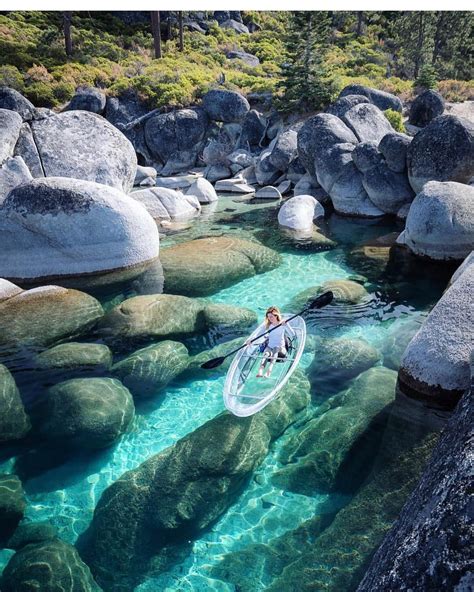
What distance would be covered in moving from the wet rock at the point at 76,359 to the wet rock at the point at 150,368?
30 centimetres

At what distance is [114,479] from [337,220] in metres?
14.5

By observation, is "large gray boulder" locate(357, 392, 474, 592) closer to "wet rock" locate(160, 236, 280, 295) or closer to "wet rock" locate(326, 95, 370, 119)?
"wet rock" locate(160, 236, 280, 295)

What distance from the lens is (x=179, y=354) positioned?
27.8 ft

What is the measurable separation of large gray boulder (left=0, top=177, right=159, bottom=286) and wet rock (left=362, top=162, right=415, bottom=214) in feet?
32.1

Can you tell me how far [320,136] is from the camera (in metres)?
19.8

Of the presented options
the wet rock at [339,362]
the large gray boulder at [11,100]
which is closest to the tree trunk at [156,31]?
the large gray boulder at [11,100]

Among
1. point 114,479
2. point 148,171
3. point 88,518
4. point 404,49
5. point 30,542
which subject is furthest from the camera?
point 404,49

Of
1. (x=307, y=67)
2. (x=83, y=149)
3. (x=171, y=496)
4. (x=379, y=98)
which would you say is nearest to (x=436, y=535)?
(x=171, y=496)

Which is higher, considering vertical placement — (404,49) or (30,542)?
(404,49)

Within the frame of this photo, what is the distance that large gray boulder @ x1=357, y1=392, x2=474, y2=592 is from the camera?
2.59m

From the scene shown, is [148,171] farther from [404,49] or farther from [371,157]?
[404,49]

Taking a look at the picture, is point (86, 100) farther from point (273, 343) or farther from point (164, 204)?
point (273, 343)

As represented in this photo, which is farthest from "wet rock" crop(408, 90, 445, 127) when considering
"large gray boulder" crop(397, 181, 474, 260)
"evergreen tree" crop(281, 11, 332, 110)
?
"large gray boulder" crop(397, 181, 474, 260)

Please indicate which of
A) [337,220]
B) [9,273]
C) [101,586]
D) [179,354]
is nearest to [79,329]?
[179,354]
